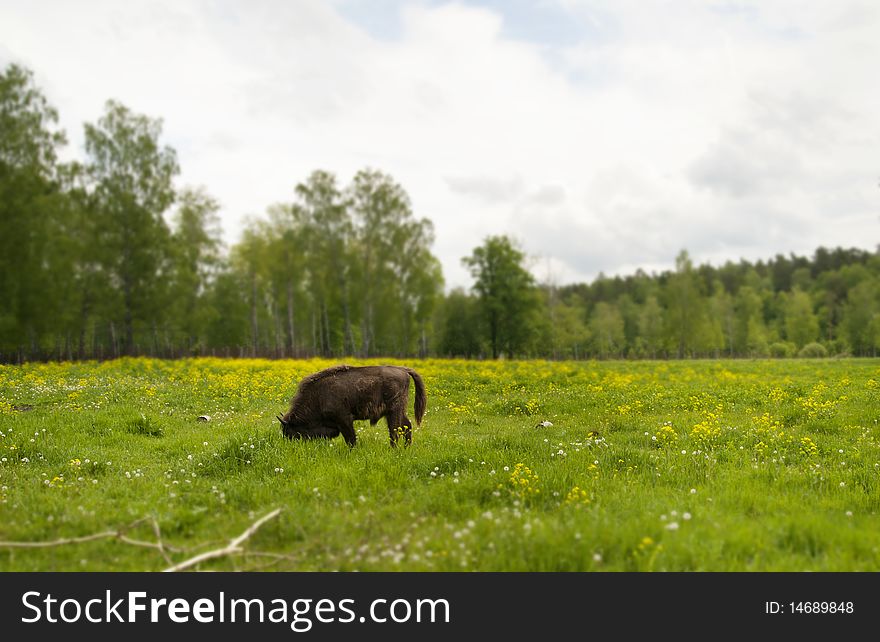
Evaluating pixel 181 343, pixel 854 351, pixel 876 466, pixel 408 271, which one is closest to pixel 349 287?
pixel 408 271

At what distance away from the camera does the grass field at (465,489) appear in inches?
209

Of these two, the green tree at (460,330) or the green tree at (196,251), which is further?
the green tree at (460,330)

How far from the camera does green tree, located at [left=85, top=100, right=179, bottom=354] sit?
4019 centimetres

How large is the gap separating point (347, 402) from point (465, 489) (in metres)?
3.75

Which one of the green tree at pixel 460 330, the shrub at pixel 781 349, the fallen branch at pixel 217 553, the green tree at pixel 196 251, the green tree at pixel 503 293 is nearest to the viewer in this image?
the fallen branch at pixel 217 553

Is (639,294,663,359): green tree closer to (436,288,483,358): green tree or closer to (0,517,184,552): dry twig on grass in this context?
(436,288,483,358): green tree

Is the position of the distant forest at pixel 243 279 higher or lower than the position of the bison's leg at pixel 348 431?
higher

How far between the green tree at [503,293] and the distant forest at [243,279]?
17 cm

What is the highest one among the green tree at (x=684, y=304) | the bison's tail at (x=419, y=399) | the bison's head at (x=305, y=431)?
the green tree at (x=684, y=304)
